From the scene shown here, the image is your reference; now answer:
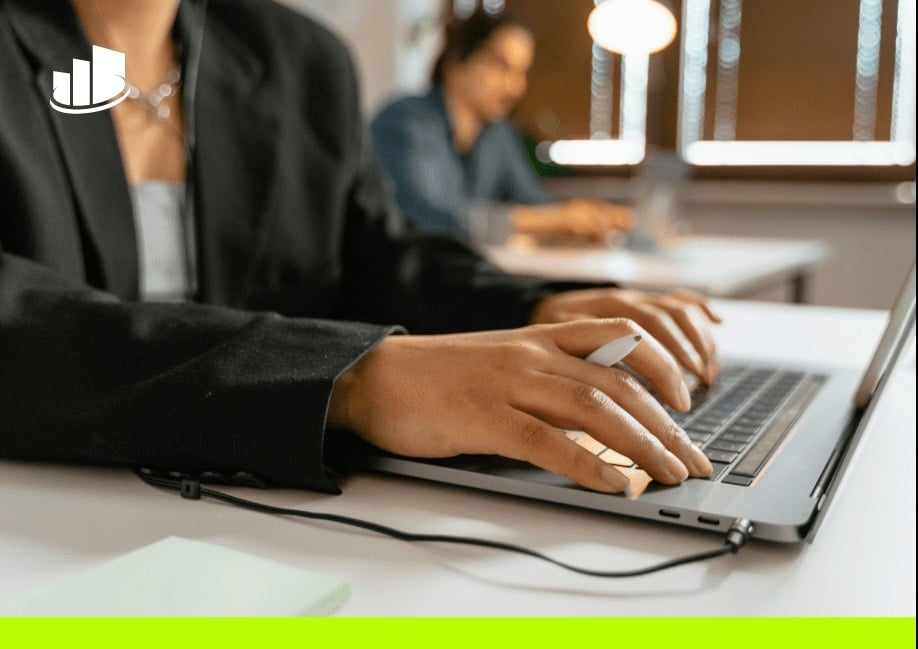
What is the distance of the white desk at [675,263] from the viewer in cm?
179

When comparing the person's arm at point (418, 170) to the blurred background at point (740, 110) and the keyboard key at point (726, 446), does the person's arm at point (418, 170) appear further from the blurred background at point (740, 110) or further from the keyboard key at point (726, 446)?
the keyboard key at point (726, 446)

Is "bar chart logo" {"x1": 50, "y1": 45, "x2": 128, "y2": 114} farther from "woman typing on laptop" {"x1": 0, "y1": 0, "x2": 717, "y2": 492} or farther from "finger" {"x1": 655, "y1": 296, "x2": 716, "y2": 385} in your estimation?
"finger" {"x1": 655, "y1": 296, "x2": 716, "y2": 385}

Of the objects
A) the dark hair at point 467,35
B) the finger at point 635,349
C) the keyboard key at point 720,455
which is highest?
the dark hair at point 467,35

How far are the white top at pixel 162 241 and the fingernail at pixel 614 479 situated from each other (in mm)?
541

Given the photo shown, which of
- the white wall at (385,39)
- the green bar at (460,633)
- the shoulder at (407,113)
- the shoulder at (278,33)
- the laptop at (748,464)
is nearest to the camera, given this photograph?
the green bar at (460,633)

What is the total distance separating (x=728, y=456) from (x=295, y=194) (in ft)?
2.11

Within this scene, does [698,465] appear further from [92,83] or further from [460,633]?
[92,83]

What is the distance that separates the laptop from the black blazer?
0.09m

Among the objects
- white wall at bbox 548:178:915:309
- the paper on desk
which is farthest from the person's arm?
the paper on desk

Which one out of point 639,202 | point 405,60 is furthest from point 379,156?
point 405,60

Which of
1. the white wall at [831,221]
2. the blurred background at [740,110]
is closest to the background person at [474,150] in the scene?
the blurred background at [740,110]

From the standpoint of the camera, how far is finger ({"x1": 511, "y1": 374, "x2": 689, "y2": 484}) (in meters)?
0.47

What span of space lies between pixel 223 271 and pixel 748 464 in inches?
23.7

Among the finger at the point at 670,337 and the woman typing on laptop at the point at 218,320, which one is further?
the finger at the point at 670,337
